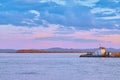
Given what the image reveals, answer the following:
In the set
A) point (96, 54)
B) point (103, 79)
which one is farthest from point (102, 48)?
point (103, 79)

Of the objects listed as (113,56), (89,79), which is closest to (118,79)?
(89,79)

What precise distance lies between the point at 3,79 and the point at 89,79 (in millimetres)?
11130

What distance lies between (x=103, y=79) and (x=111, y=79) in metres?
1.05

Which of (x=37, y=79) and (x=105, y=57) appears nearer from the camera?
(x=37, y=79)

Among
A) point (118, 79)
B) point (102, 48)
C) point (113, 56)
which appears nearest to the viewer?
point (118, 79)

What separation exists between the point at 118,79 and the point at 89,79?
367 cm

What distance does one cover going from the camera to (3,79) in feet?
145

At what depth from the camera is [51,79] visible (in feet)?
143

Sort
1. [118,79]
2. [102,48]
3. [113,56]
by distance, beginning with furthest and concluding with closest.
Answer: [113,56], [102,48], [118,79]

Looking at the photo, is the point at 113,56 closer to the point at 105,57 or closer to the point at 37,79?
the point at 105,57

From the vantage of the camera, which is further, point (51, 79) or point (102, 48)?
point (102, 48)

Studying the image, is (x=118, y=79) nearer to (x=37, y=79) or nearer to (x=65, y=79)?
(x=65, y=79)

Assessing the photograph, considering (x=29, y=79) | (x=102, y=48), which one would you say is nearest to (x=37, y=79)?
(x=29, y=79)

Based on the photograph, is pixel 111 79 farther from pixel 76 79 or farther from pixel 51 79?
pixel 51 79
